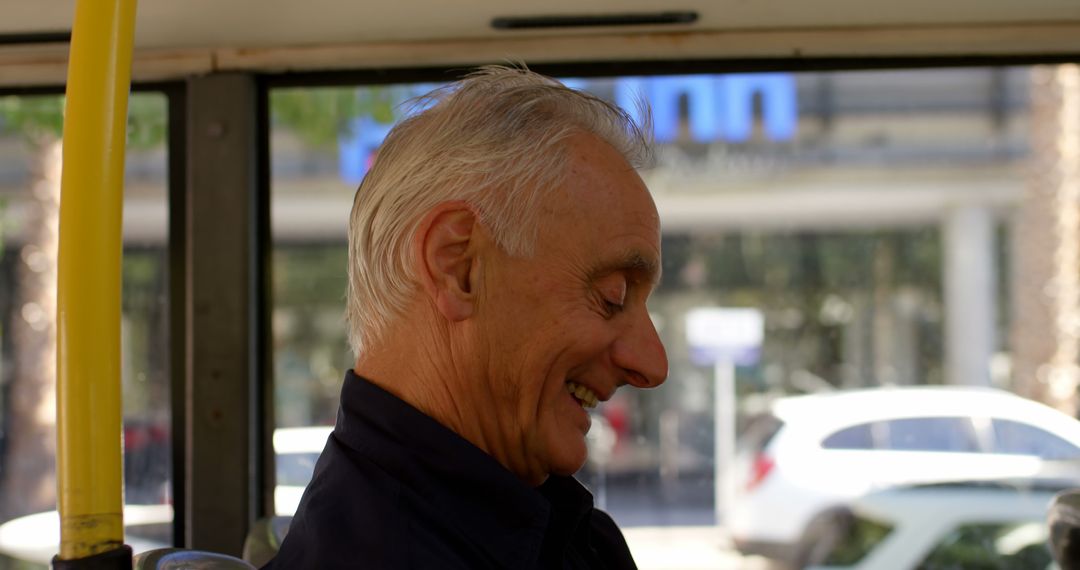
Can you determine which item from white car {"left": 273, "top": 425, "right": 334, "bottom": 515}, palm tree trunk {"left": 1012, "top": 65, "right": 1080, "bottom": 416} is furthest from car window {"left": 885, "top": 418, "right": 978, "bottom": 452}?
palm tree trunk {"left": 1012, "top": 65, "right": 1080, "bottom": 416}

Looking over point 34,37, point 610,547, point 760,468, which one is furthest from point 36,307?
point 610,547

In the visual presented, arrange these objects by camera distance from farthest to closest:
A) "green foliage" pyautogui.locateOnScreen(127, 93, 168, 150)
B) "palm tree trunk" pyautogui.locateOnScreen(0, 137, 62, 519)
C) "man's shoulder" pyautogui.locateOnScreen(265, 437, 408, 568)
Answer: "palm tree trunk" pyautogui.locateOnScreen(0, 137, 62, 519) < "green foliage" pyautogui.locateOnScreen(127, 93, 168, 150) < "man's shoulder" pyautogui.locateOnScreen(265, 437, 408, 568)

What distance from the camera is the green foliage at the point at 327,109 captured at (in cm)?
288

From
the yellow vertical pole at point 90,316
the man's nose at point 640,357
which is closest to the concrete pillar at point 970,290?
the man's nose at point 640,357

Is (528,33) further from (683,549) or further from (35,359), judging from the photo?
(35,359)

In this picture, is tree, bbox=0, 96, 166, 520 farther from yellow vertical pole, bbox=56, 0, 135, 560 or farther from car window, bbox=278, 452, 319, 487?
yellow vertical pole, bbox=56, 0, 135, 560

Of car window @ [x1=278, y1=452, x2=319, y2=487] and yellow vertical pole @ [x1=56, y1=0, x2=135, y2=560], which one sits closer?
yellow vertical pole @ [x1=56, y1=0, x2=135, y2=560]

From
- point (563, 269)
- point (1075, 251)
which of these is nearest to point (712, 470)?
point (563, 269)

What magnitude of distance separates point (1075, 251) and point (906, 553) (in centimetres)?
530

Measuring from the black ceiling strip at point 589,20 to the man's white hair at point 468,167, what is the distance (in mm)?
904

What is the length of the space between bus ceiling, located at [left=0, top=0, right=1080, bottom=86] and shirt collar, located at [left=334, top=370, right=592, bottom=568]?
4.02ft

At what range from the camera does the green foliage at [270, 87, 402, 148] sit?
2.88 metres

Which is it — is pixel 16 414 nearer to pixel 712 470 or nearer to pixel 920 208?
pixel 712 470

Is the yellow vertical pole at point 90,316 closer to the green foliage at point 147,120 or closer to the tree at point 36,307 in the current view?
the tree at point 36,307
